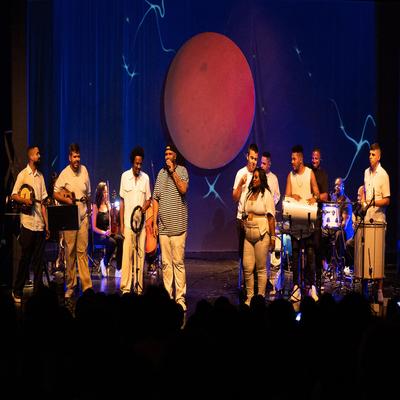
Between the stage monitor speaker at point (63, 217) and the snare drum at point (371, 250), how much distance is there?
12.0ft

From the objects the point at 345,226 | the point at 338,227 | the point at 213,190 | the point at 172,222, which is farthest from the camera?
the point at 213,190

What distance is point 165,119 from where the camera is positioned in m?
12.5

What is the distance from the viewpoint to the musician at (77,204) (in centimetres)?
856

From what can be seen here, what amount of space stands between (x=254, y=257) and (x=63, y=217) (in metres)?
2.38

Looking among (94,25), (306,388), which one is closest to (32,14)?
(94,25)

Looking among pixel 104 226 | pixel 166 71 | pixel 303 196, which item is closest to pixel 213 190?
pixel 166 71

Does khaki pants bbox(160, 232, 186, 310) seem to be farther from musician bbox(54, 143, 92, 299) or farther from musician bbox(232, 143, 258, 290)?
musician bbox(54, 143, 92, 299)

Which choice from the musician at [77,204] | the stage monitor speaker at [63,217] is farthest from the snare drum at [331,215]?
the stage monitor speaker at [63,217]

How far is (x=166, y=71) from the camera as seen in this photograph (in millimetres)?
12523

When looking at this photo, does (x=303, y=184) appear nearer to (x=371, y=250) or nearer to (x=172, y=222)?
(x=371, y=250)

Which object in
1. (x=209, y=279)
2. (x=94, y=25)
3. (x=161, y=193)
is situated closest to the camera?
(x=161, y=193)

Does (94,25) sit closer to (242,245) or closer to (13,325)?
(242,245)

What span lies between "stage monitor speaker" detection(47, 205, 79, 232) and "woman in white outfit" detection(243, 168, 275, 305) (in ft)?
A: 6.81

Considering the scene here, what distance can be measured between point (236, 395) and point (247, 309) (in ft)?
4.07
